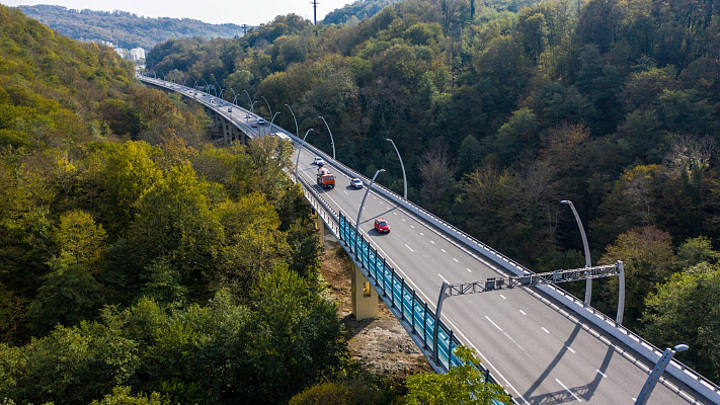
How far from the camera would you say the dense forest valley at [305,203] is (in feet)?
82.8

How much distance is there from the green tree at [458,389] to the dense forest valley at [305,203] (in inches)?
4.5

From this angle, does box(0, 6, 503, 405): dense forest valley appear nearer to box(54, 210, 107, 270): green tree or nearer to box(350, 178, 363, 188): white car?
box(54, 210, 107, 270): green tree

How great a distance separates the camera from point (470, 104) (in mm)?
77500

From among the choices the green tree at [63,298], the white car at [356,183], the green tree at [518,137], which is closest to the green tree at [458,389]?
the green tree at [63,298]

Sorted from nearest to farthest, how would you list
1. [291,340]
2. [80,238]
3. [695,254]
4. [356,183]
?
[291,340], [80,238], [695,254], [356,183]

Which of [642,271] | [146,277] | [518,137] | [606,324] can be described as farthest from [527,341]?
[518,137]

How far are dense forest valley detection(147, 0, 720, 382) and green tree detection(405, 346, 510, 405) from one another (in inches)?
733

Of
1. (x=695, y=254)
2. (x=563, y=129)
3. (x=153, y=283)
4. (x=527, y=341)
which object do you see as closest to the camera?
(x=527, y=341)

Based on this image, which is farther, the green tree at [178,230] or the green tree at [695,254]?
the green tree at [695,254]

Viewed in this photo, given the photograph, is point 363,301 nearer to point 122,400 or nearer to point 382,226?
point 382,226

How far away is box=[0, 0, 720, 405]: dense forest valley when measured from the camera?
25.2m

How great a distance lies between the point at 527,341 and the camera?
2303 cm

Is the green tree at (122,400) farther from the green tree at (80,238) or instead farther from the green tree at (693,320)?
the green tree at (693,320)

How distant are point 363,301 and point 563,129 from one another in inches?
1409
